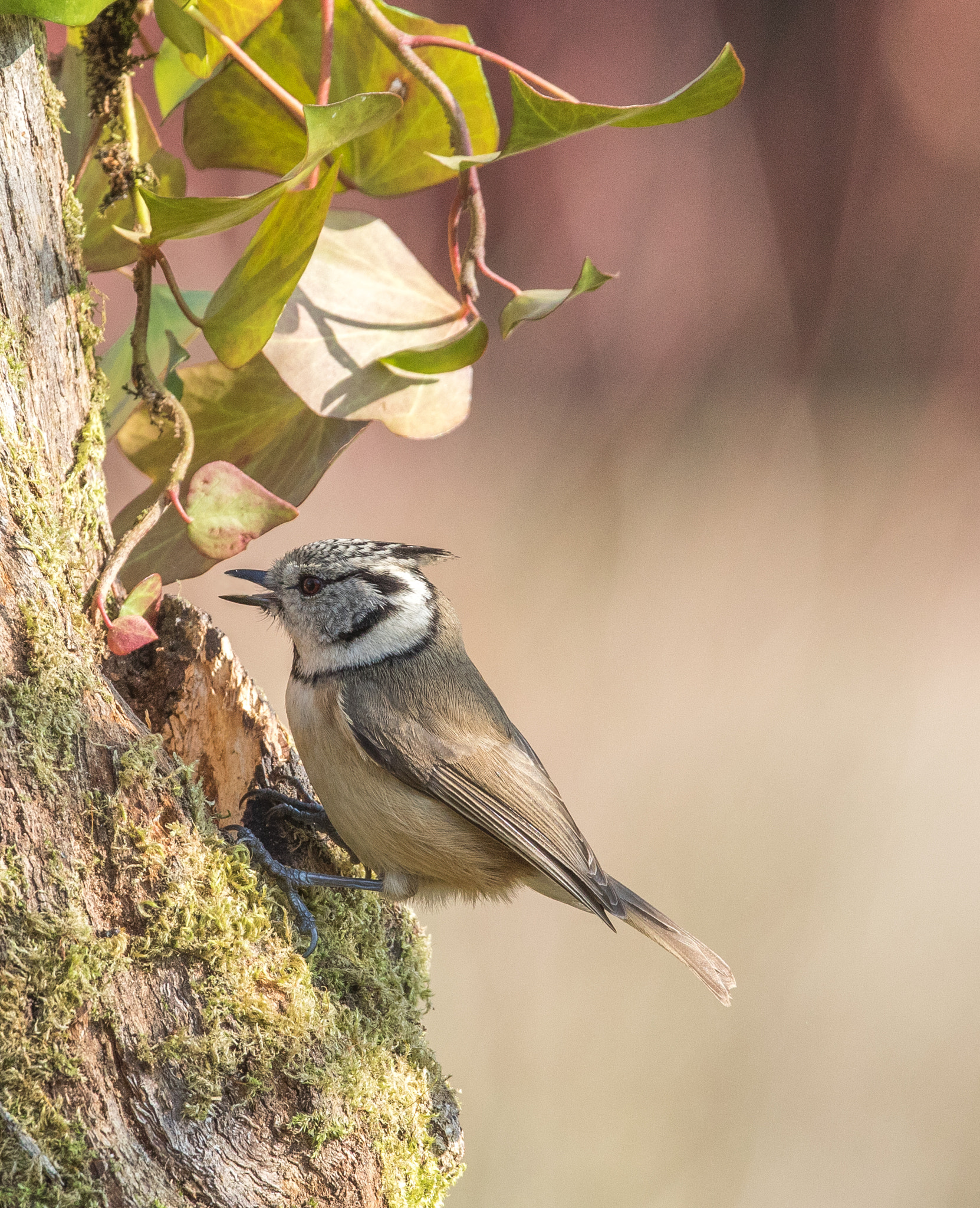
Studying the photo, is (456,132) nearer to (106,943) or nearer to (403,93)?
(403,93)

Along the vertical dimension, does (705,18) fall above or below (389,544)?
above

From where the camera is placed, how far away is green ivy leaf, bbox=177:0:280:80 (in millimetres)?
1331

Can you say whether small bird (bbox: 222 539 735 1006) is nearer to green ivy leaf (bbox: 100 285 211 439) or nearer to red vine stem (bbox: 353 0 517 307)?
green ivy leaf (bbox: 100 285 211 439)

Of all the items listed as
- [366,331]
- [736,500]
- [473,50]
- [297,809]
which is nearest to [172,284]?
[366,331]

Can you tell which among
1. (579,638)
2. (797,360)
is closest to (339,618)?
(579,638)

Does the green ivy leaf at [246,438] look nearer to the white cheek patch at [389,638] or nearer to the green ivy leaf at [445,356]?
the green ivy leaf at [445,356]

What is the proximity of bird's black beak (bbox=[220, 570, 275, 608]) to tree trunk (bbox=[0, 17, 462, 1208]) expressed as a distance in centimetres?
38

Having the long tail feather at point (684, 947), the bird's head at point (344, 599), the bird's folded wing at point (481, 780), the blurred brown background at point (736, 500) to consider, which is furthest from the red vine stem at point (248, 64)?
the blurred brown background at point (736, 500)

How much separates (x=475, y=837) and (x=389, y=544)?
1.93 feet

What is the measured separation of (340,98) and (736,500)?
3189 mm

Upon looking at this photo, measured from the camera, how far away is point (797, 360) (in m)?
4.50

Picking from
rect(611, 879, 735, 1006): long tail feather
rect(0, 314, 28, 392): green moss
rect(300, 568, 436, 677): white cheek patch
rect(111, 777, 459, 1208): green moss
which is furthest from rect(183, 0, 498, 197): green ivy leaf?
rect(611, 879, 735, 1006): long tail feather

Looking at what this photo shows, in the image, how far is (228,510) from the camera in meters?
1.32

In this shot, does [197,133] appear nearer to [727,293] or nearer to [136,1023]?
[136,1023]
